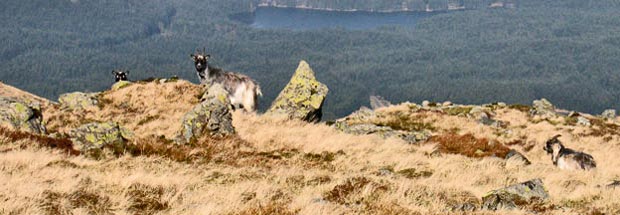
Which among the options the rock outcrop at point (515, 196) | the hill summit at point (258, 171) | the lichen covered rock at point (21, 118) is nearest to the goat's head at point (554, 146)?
the hill summit at point (258, 171)

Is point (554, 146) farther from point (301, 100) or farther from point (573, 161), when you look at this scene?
point (301, 100)

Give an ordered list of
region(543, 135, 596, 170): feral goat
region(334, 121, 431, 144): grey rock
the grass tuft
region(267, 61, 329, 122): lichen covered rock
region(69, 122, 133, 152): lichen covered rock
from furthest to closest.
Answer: region(267, 61, 329, 122): lichen covered rock → region(334, 121, 431, 144): grey rock → the grass tuft → region(543, 135, 596, 170): feral goat → region(69, 122, 133, 152): lichen covered rock

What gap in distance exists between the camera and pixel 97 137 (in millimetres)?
16938

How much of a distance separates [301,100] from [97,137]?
15.4 meters

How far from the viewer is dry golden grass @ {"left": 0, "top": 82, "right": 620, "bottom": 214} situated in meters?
9.92

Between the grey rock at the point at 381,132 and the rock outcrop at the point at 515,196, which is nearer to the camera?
the rock outcrop at the point at 515,196

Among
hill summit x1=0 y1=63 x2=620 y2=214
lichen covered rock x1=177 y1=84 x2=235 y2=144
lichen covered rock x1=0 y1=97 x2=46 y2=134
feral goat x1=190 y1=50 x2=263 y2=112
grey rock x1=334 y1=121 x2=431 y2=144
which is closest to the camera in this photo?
hill summit x1=0 y1=63 x2=620 y2=214

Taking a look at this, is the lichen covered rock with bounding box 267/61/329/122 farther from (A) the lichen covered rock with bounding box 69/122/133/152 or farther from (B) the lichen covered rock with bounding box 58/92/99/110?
(A) the lichen covered rock with bounding box 69/122/133/152

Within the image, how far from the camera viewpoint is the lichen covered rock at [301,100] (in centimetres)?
3058

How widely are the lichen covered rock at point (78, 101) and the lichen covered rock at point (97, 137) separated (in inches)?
600

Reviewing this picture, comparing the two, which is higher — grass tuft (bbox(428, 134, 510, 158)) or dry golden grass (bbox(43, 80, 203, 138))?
dry golden grass (bbox(43, 80, 203, 138))

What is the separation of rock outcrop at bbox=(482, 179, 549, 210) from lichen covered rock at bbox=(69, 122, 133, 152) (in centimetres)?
1064

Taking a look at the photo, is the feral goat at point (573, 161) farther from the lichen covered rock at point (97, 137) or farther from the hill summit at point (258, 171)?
the lichen covered rock at point (97, 137)

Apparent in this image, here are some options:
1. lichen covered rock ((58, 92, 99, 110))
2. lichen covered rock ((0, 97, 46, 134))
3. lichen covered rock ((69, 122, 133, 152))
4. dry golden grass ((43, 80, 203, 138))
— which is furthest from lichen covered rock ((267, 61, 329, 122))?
lichen covered rock ((69, 122, 133, 152))
